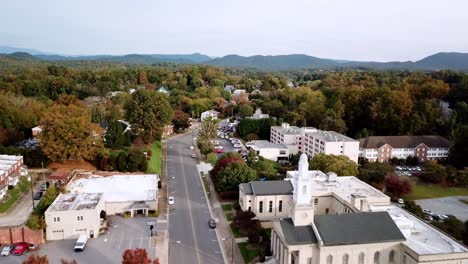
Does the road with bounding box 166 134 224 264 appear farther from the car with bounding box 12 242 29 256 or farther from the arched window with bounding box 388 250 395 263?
the arched window with bounding box 388 250 395 263

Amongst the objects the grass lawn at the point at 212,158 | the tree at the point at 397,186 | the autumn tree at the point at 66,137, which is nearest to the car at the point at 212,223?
the autumn tree at the point at 66,137

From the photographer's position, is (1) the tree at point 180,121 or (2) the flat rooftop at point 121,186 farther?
(1) the tree at point 180,121

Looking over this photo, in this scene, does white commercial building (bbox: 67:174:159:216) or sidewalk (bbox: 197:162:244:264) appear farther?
white commercial building (bbox: 67:174:159:216)

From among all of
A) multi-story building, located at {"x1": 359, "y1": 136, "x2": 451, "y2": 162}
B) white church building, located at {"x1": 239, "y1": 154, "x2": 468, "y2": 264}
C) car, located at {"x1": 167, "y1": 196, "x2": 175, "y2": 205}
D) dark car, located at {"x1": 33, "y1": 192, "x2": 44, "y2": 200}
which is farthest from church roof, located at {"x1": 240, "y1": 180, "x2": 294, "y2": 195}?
multi-story building, located at {"x1": 359, "y1": 136, "x2": 451, "y2": 162}

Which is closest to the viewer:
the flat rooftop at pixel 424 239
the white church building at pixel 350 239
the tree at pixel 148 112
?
the white church building at pixel 350 239

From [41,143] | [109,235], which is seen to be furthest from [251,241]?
[41,143]

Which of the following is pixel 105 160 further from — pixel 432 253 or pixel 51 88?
pixel 51 88

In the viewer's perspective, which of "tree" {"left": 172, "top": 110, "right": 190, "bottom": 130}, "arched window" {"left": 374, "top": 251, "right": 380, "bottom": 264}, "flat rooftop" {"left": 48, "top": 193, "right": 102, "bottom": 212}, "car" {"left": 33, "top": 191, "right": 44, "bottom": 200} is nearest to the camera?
"arched window" {"left": 374, "top": 251, "right": 380, "bottom": 264}

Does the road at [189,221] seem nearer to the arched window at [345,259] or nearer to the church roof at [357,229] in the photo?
the church roof at [357,229]
